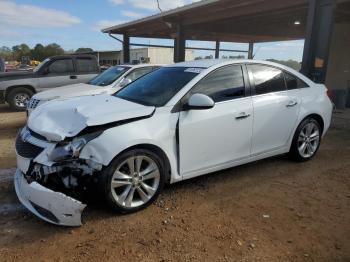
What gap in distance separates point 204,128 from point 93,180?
4.70 feet

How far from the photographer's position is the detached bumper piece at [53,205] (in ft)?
10.4

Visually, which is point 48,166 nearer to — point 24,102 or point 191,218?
point 191,218

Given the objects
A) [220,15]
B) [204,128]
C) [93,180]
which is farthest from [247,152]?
[220,15]

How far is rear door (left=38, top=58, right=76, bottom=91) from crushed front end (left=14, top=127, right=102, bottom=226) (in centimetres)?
890

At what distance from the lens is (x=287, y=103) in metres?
4.96

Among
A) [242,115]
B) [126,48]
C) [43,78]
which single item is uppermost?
[126,48]

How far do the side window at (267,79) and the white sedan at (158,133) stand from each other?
0.02 meters

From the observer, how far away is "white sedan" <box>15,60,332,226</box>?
11.1ft

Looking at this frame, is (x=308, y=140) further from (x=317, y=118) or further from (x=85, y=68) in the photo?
(x=85, y=68)

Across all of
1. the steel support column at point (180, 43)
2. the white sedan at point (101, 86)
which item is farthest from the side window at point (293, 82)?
the steel support column at point (180, 43)

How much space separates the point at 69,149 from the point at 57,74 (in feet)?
30.7

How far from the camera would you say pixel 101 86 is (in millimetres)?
8203

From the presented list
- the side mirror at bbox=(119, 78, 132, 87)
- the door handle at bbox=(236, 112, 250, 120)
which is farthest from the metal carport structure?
the door handle at bbox=(236, 112, 250, 120)

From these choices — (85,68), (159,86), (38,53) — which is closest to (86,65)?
(85,68)
